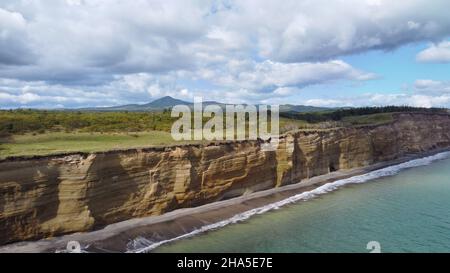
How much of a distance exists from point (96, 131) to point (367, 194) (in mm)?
24223

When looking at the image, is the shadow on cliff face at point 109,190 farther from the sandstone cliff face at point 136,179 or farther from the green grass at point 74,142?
the green grass at point 74,142

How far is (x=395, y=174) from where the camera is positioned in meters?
46.3

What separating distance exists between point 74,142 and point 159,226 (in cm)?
851

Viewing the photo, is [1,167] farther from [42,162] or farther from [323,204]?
[323,204]

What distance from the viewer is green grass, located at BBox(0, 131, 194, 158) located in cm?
2344

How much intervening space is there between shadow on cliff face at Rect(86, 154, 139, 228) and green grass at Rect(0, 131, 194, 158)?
1.06 m

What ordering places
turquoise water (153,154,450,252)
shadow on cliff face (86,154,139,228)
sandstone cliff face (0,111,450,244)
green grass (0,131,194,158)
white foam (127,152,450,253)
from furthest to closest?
shadow on cliff face (86,154,139,228), green grass (0,131,194,158), white foam (127,152,450,253), turquoise water (153,154,450,252), sandstone cliff face (0,111,450,244)

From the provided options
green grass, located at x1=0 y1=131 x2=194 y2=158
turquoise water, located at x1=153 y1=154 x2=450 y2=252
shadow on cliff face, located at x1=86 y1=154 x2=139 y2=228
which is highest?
green grass, located at x1=0 y1=131 x2=194 y2=158

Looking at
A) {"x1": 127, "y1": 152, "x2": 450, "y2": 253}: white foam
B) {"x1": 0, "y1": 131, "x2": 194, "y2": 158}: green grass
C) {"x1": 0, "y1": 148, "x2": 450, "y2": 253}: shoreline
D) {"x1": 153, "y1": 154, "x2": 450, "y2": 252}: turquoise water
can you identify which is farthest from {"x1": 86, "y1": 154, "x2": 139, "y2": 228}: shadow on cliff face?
{"x1": 153, "y1": 154, "x2": 450, "y2": 252}: turquoise water

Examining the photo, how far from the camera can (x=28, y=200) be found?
21.1 meters

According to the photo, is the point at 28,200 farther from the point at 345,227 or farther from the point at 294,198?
the point at 294,198

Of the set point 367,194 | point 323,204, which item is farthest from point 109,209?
point 367,194

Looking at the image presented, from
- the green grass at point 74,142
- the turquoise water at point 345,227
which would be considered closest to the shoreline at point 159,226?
the turquoise water at point 345,227

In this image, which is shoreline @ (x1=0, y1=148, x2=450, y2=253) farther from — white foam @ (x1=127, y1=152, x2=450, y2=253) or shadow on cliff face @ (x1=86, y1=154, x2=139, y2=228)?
shadow on cliff face @ (x1=86, y1=154, x2=139, y2=228)
